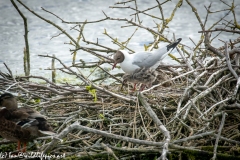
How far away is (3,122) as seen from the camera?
442cm

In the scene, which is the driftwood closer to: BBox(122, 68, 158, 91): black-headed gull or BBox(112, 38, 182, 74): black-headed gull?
BBox(122, 68, 158, 91): black-headed gull

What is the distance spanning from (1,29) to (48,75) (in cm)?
218

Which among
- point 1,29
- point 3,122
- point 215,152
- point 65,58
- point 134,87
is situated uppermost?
point 1,29

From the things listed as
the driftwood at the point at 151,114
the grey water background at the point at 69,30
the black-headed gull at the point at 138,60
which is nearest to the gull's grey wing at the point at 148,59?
the black-headed gull at the point at 138,60

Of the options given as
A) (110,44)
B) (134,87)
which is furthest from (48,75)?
(134,87)

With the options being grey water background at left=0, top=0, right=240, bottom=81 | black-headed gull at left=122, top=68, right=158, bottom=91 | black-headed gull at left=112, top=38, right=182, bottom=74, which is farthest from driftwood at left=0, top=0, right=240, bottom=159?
grey water background at left=0, top=0, right=240, bottom=81

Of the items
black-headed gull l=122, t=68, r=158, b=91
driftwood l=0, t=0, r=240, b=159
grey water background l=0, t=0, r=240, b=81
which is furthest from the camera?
grey water background l=0, t=0, r=240, b=81

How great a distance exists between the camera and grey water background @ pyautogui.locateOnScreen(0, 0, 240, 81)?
9.19 m

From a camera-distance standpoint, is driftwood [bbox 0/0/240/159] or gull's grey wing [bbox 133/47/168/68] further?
gull's grey wing [bbox 133/47/168/68]

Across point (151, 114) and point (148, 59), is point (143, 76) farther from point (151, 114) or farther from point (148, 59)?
point (151, 114)

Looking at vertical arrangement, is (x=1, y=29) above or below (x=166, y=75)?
above

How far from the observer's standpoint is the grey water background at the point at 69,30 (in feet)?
30.1

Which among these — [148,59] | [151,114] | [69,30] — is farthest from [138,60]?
[69,30]

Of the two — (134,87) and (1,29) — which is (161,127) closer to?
(134,87)
